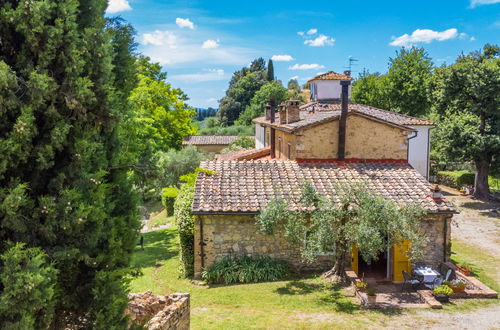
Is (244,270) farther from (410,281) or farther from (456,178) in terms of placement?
(456,178)

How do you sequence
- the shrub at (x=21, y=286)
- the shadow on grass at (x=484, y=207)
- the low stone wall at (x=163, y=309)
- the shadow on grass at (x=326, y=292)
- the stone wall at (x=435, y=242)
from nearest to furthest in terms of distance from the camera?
the shrub at (x=21, y=286)
the low stone wall at (x=163, y=309)
the shadow on grass at (x=326, y=292)
the stone wall at (x=435, y=242)
the shadow on grass at (x=484, y=207)

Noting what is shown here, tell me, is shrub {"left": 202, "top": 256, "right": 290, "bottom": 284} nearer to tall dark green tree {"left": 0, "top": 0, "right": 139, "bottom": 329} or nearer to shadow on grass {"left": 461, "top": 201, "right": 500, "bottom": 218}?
tall dark green tree {"left": 0, "top": 0, "right": 139, "bottom": 329}

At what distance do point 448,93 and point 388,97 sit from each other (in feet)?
42.4

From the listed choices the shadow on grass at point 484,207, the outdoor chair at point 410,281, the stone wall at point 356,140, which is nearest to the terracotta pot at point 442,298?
the outdoor chair at point 410,281

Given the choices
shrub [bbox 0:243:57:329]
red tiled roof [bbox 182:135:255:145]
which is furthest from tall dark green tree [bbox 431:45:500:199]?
red tiled roof [bbox 182:135:255:145]

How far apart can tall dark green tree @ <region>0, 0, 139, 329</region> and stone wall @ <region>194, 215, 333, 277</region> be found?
8635mm

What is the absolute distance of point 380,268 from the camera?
16.6 metres

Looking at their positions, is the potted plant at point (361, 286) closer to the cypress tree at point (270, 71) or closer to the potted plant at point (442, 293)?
the potted plant at point (442, 293)

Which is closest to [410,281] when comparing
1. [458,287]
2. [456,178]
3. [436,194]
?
[458,287]

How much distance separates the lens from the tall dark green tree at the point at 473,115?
27312mm

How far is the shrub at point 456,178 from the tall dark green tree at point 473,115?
3891 millimetres

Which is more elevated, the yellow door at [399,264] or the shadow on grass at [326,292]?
the yellow door at [399,264]

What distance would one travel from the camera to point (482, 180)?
30344mm

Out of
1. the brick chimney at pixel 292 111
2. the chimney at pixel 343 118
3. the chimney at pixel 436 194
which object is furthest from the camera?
the brick chimney at pixel 292 111
